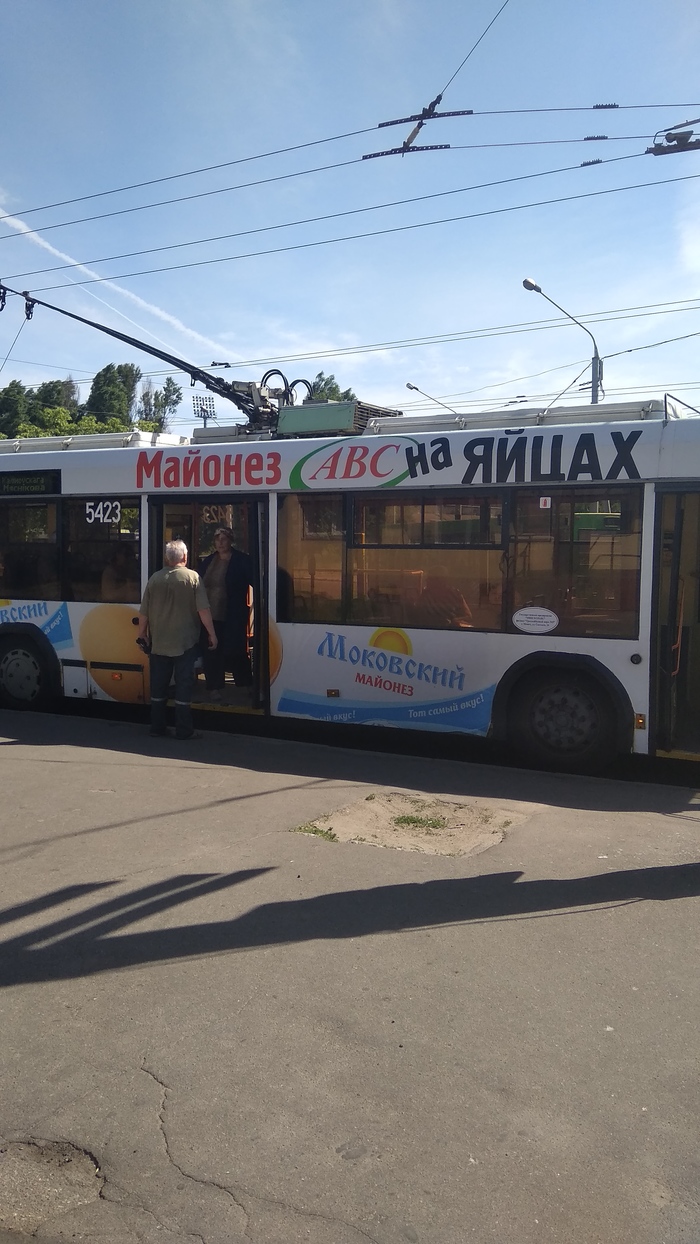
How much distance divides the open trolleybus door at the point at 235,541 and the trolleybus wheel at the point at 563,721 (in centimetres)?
269

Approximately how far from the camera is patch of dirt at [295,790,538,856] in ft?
21.4

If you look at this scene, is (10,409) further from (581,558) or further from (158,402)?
(581,558)

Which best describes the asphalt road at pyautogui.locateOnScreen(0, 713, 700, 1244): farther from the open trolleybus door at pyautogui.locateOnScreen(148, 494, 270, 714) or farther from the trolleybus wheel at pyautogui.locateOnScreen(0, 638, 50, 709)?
the trolleybus wheel at pyautogui.locateOnScreen(0, 638, 50, 709)

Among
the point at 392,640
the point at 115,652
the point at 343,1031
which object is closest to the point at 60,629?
the point at 115,652

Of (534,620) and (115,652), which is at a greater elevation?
(534,620)

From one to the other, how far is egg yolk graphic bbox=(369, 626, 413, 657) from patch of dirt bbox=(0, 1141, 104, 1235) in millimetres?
6448

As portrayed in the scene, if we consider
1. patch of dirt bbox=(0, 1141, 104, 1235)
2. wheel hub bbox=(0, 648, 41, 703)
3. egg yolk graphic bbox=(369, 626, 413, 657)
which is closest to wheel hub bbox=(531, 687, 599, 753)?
egg yolk graphic bbox=(369, 626, 413, 657)

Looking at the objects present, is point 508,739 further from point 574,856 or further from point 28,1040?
point 28,1040

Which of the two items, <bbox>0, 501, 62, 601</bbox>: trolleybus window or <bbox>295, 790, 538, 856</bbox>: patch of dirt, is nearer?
<bbox>295, 790, 538, 856</bbox>: patch of dirt

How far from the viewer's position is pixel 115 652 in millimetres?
11016

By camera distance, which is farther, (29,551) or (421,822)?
(29,551)

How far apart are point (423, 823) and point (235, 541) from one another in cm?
455

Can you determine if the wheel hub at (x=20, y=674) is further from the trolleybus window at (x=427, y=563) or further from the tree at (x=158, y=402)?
the tree at (x=158, y=402)

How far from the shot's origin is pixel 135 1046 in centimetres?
398
